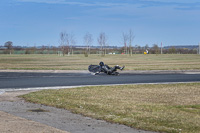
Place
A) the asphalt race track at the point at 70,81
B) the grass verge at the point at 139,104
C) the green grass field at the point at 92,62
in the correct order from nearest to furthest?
the grass verge at the point at 139,104, the asphalt race track at the point at 70,81, the green grass field at the point at 92,62

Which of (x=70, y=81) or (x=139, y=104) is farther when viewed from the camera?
(x=70, y=81)

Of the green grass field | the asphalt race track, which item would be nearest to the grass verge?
the asphalt race track

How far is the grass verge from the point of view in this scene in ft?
28.9

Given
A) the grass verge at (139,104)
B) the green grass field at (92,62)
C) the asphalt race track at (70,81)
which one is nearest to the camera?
the grass verge at (139,104)

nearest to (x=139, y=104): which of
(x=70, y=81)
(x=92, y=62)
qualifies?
(x=70, y=81)

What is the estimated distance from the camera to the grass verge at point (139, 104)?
881 centimetres

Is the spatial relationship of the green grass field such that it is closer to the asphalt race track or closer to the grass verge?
the asphalt race track

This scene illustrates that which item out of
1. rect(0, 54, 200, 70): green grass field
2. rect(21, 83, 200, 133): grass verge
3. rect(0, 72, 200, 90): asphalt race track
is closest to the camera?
rect(21, 83, 200, 133): grass verge

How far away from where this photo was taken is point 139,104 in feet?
38.3

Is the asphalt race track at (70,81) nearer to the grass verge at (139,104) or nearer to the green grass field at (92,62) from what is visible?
the grass verge at (139,104)

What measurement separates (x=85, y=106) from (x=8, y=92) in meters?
5.06

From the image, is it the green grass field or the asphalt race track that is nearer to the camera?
the asphalt race track

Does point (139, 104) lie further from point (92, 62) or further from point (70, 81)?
point (92, 62)

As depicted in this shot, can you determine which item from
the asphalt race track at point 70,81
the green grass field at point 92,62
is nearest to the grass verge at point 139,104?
the asphalt race track at point 70,81
